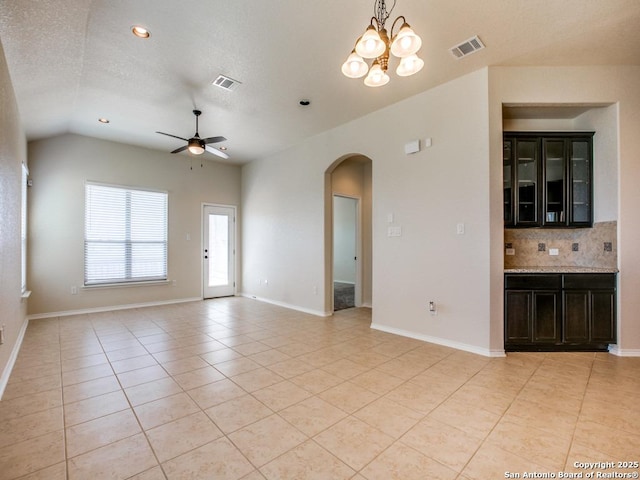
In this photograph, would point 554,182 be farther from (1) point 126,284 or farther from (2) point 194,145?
(1) point 126,284

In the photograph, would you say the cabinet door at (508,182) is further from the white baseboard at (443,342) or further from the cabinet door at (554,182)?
the white baseboard at (443,342)

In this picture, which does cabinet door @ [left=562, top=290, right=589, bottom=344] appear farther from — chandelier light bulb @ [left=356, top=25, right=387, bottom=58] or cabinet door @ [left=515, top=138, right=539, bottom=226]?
chandelier light bulb @ [left=356, top=25, right=387, bottom=58]

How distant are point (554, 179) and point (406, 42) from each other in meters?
3.13

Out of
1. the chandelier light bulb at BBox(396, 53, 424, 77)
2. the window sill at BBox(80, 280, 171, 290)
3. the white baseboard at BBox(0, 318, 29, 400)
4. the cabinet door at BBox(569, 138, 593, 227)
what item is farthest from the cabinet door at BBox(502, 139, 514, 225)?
the window sill at BBox(80, 280, 171, 290)

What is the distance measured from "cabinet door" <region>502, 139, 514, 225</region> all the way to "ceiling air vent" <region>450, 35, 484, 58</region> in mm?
1258

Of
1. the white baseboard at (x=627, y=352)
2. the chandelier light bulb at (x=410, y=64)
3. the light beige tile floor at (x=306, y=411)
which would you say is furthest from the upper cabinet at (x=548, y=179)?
the chandelier light bulb at (x=410, y=64)

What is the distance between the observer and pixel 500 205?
3.47 metres

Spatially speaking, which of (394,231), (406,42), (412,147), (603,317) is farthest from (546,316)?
(406,42)

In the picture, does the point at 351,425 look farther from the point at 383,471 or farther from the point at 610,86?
the point at 610,86

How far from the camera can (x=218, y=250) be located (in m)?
7.28

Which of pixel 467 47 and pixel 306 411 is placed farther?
pixel 467 47

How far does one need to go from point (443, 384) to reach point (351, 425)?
1.09 metres

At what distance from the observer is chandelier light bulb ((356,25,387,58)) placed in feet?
6.14

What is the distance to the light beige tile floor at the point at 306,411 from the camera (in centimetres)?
176
